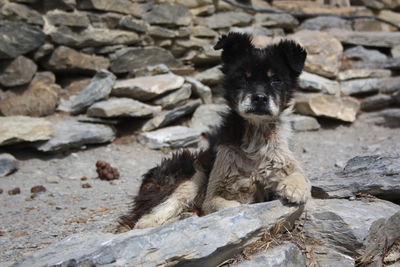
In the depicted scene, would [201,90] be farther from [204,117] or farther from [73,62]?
[73,62]

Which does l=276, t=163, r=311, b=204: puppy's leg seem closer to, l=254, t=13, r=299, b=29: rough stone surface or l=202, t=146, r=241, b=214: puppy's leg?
l=202, t=146, r=241, b=214: puppy's leg

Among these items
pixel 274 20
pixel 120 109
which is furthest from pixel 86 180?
pixel 274 20

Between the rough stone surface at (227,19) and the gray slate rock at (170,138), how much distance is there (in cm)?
294

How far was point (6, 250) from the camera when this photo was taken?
13.1ft

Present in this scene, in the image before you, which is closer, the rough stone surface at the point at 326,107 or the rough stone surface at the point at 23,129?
the rough stone surface at the point at 23,129

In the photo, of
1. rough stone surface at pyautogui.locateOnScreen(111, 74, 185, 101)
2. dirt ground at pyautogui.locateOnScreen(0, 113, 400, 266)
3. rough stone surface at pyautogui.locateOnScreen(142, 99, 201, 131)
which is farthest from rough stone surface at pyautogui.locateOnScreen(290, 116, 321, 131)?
rough stone surface at pyautogui.locateOnScreen(111, 74, 185, 101)

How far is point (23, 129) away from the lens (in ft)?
22.4

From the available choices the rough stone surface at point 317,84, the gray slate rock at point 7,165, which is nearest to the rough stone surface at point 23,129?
the gray slate rock at point 7,165

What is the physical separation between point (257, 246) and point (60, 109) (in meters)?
5.47

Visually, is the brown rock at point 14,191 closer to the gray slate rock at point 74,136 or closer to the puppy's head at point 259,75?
the gray slate rock at point 74,136

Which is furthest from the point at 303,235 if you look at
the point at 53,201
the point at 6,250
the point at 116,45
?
the point at 116,45

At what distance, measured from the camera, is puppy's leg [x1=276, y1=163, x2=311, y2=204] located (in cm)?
340

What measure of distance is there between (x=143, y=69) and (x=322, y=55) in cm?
400

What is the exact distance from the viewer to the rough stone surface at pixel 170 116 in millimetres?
8055
